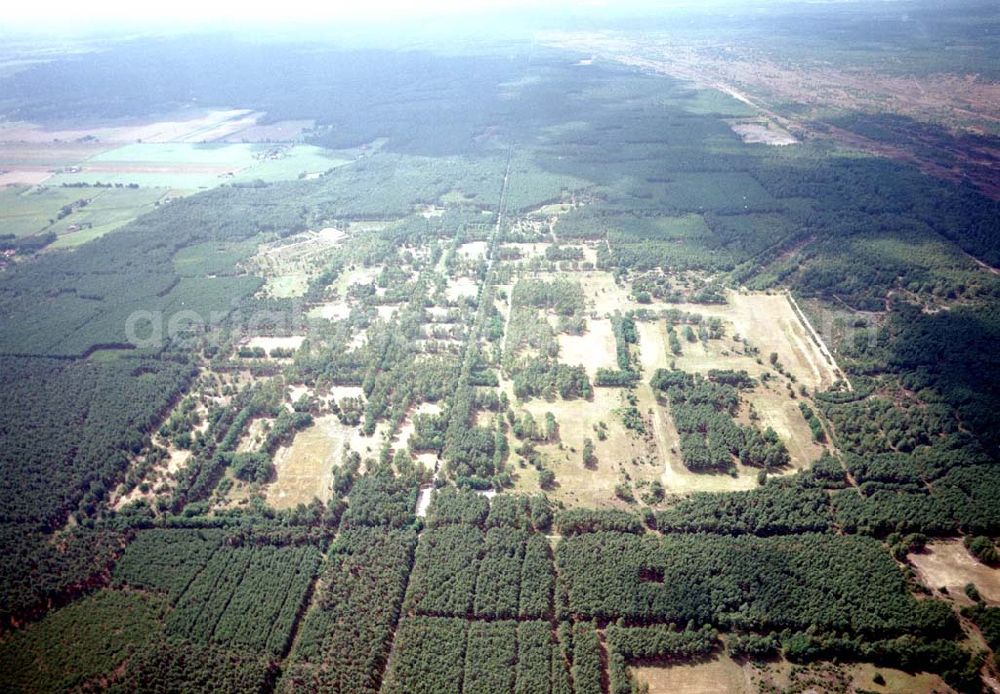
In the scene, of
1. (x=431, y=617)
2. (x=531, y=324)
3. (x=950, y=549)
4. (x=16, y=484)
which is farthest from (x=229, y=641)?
(x=950, y=549)

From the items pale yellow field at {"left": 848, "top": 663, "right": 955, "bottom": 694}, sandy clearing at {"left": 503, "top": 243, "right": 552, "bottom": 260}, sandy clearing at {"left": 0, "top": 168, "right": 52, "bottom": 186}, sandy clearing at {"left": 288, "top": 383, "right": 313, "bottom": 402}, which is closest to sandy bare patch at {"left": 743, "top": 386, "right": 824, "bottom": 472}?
pale yellow field at {"left": 848, "top": 663, "right": 955, "bottom": 694}

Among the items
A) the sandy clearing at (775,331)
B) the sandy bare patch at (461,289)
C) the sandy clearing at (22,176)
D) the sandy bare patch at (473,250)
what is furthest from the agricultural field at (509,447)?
the sandy clearing at (22,176)

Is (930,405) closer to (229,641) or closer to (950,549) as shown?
(950,549)

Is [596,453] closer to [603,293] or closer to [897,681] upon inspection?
[897,681]

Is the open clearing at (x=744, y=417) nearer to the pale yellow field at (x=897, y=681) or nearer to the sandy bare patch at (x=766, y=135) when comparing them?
the pale yellow field at (x=897, y=681)

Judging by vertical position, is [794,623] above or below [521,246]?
below

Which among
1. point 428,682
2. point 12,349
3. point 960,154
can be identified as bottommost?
point 428,682

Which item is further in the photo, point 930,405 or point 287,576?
point 930,405
